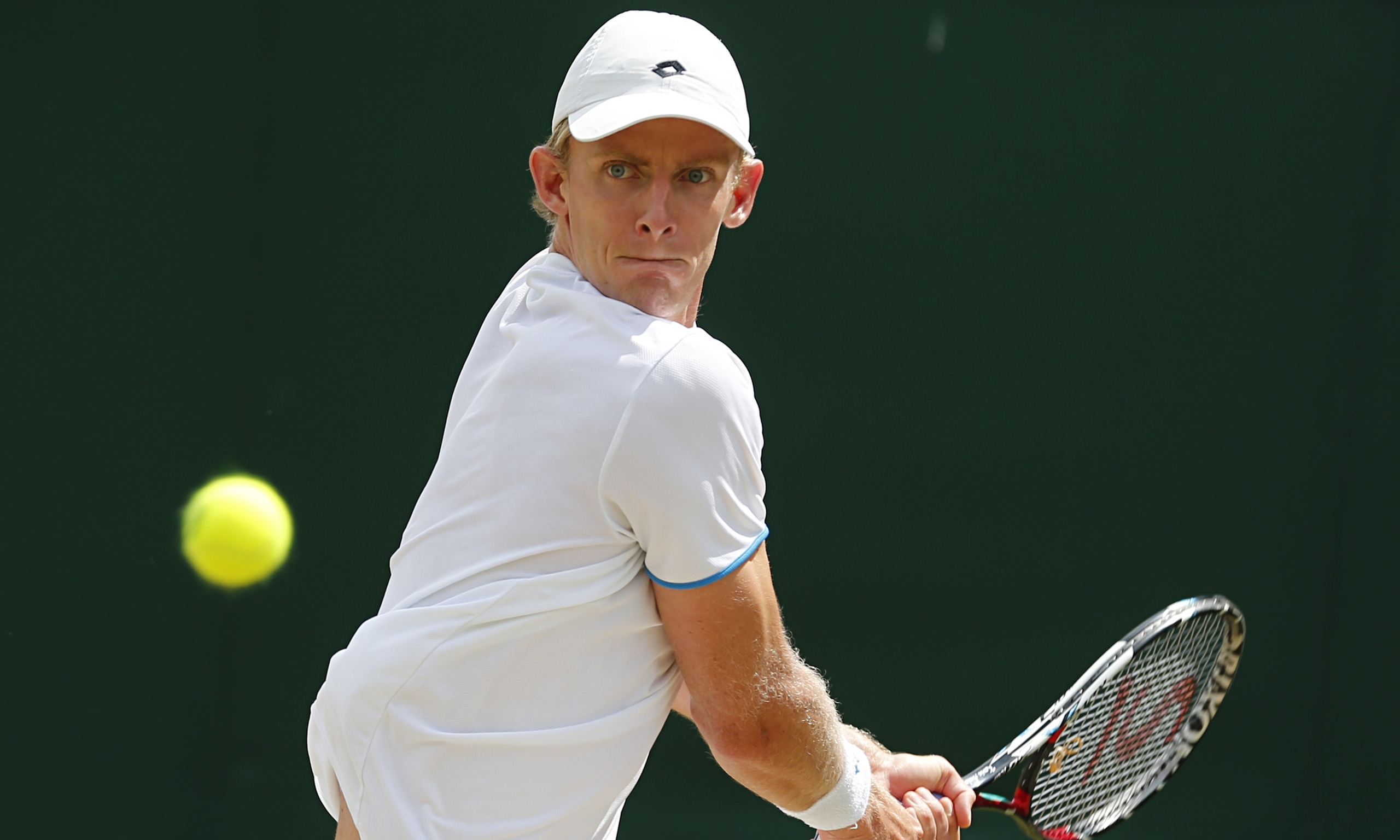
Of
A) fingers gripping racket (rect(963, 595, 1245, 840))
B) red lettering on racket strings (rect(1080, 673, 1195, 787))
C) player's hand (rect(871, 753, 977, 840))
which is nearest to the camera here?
player's hand (rect(871, 753, 977, 840))

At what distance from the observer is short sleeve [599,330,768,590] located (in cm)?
138

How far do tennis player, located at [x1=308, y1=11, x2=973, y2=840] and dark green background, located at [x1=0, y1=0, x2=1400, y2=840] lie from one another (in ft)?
5.01

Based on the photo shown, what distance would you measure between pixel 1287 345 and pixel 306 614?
8.17 ft

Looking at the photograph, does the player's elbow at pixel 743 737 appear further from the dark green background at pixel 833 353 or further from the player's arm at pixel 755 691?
the dark green background at pixel 833 353

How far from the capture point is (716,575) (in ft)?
4.63

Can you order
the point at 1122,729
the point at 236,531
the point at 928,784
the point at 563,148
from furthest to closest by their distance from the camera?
the point at 236,531, the point at 1122,729, the point at 928,784, the point at 563,148

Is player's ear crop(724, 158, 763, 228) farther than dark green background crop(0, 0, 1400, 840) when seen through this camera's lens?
No

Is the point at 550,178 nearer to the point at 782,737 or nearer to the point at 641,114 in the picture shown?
the point at 641,114

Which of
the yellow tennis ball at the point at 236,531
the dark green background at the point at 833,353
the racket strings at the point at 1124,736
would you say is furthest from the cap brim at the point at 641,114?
the yellow tennis ball at the point at 236,531

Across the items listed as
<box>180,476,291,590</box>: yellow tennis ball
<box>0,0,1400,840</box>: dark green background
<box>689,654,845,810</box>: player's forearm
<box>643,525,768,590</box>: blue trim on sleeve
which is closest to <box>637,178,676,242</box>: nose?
<box>643,525,768,590</box>: blue trim on sleeve

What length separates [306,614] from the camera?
3.08 m

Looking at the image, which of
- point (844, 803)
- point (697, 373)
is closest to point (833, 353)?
point (844, 803)

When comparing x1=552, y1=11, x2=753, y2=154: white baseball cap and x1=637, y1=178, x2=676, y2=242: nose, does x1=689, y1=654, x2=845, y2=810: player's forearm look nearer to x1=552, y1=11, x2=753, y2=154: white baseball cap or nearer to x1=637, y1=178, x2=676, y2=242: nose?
x1=637, y1=178, x2=676, y2=242: nose

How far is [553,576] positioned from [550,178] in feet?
1.75
